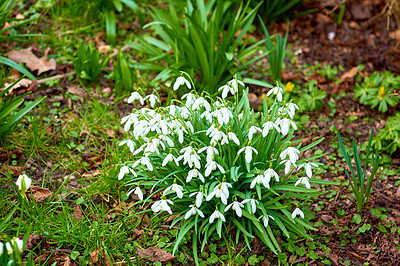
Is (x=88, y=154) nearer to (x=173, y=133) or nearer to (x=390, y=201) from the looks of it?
(x=173, y=133)

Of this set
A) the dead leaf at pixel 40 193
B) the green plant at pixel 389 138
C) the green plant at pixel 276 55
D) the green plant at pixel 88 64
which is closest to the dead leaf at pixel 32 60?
the green plant at pixel 88 64

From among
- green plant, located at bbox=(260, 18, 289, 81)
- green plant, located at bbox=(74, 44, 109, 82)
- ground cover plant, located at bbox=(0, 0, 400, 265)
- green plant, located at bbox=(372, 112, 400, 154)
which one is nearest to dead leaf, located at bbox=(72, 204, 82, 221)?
ground cover plant, located at bbox=(0, 0, 400, 265)

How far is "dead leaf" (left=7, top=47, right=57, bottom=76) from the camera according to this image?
3592mm

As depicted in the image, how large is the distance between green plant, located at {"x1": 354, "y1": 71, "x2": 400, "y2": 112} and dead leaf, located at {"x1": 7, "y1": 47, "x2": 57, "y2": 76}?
9.36 ft

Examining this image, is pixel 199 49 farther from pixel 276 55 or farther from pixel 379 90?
pixel 379 90

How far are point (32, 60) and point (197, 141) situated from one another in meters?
2.04

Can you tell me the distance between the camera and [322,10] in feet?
14.9

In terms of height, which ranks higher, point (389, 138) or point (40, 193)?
point (40, 193)

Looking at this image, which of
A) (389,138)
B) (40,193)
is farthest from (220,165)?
(389,138)

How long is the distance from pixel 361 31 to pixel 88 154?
331 cm

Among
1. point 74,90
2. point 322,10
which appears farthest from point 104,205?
point 322,10

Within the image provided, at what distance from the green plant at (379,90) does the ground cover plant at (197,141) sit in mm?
13

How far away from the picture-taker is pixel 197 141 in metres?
2.50

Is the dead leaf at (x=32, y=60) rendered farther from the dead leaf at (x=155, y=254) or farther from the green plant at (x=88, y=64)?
the dead leaf at (x=155, y=254)
